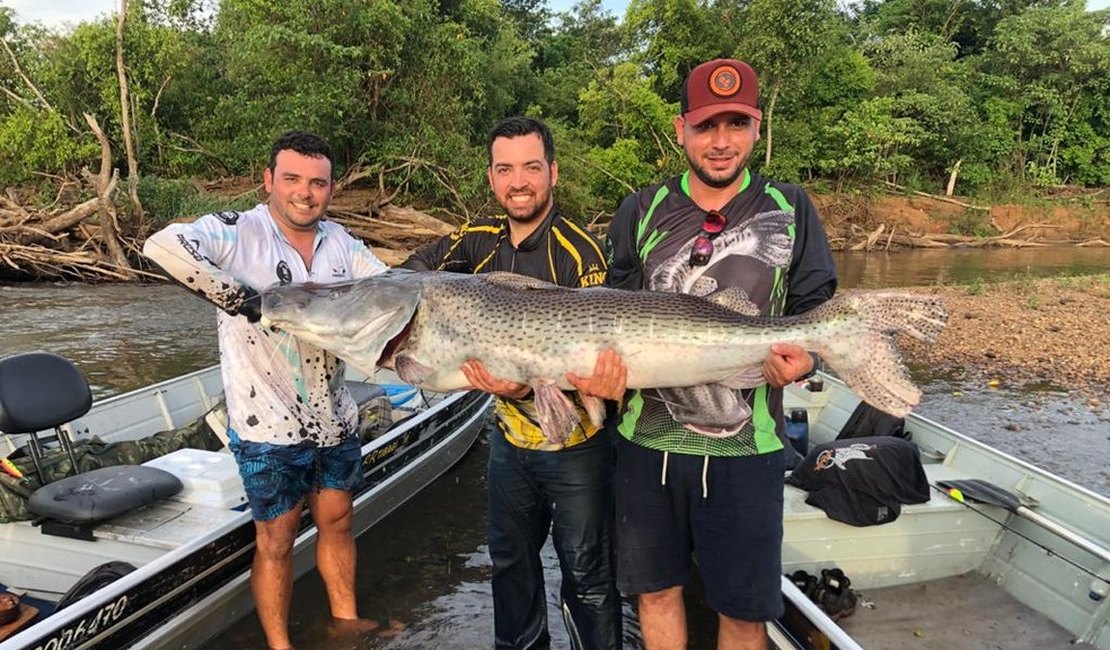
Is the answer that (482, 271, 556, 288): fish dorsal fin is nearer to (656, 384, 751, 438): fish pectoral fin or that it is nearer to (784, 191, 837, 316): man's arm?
(656, 384, 751, 438): fish pectoral fin

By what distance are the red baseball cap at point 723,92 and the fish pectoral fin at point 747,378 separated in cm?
98

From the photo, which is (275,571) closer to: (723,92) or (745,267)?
(745,267)

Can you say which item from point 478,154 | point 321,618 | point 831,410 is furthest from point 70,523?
point 478,154

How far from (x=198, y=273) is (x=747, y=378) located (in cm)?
248

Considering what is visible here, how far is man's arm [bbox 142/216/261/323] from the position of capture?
3.25 meters

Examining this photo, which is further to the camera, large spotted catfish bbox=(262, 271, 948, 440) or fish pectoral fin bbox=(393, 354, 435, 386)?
fish pectoral fin bbox=(393, 354, 435, 386)

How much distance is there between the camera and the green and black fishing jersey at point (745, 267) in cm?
284

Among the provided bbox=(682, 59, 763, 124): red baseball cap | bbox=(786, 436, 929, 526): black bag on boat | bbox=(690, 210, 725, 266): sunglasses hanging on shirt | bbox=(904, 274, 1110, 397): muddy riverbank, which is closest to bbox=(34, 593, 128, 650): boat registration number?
bbox=(690, 210, 725, 266): sunglasses hanging on shirt

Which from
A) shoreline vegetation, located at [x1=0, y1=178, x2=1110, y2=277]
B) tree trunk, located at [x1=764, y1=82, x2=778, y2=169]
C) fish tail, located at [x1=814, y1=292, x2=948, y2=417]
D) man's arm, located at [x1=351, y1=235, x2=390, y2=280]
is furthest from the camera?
tree trunk, located at [x1=764, y1=82, x2=778, y2=169]

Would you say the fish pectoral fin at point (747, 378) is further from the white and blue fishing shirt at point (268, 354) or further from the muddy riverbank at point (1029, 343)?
the muddy riverbank at point (1029, 343)

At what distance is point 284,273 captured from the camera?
3.82 m

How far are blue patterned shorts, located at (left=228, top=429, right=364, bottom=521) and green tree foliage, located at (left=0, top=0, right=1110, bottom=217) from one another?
19.2 m

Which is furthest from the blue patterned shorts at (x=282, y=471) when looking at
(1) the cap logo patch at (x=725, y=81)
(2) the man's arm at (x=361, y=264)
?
(1) the cap logo patch at (x=725, y=81)

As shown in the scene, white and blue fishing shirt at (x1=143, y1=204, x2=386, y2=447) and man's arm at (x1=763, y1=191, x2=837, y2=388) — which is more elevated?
man's arm at (x1=763, y1=191, x2=837, y2=388)
